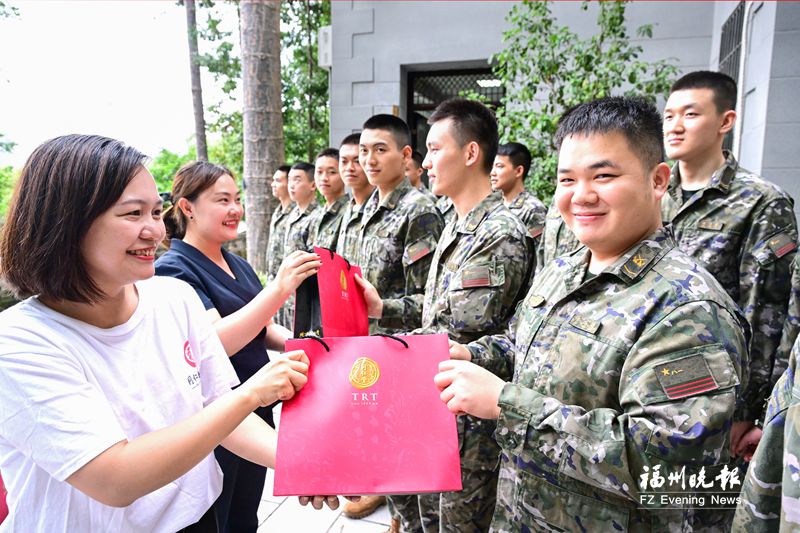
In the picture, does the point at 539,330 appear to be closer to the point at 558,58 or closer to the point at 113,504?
the point at 113,504

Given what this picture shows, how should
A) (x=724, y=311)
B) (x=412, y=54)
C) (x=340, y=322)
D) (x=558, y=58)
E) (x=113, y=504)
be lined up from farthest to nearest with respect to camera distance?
(x=412, y=54) < (x=558, y=58) < (x=340, y=322) < (x=724, y=311) < (x=113, y=504)

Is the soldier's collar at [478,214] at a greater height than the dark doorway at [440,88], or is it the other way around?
the dark doorway at [440,88]

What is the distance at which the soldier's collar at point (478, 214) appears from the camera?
1993mm

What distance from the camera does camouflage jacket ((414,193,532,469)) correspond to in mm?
1829

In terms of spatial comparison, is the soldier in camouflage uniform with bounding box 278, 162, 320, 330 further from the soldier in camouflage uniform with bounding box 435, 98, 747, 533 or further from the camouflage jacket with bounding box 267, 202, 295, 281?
the soldier in camouflage uniform with bounding box 435, 98, 747, 533

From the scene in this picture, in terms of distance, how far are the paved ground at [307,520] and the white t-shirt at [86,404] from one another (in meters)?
1.54

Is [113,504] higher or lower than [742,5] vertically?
lower

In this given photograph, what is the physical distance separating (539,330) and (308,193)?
4.23 meters

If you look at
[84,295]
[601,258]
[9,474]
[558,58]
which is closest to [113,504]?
[9,474]

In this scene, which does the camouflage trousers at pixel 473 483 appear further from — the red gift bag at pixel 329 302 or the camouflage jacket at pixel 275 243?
the camouflage jacket at pixel 275 243

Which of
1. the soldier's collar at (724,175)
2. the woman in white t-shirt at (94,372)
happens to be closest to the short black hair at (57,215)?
the woman in white t-shirt at (94,372)

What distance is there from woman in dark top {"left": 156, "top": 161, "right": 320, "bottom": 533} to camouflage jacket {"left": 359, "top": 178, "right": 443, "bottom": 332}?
2.49 feet

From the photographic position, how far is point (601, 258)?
1.33m

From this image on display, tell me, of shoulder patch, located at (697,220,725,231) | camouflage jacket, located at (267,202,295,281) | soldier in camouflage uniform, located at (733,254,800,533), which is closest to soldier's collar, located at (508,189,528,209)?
shoulder patch, located at (697,220,725,231)
